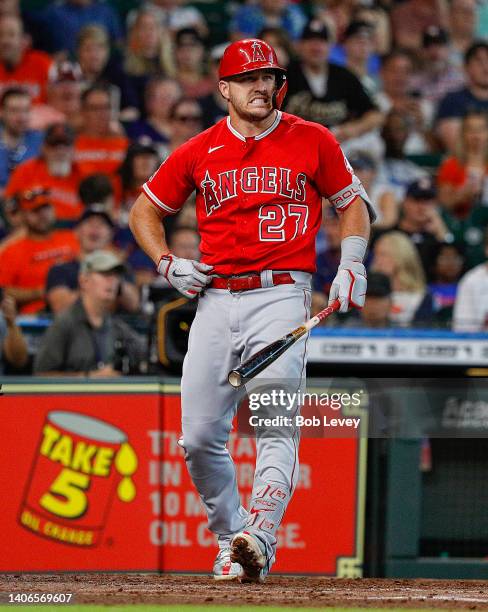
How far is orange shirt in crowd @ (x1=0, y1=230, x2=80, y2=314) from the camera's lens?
9.40 metres

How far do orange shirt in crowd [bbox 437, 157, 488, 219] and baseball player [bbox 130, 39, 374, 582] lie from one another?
574 cm

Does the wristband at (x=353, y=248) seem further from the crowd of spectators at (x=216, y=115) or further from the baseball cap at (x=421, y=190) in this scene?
the baseball cap at (x=421, y=190)

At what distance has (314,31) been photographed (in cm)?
1048

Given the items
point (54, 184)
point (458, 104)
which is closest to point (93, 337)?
point (54, 184)

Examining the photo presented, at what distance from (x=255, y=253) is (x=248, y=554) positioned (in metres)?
1.22

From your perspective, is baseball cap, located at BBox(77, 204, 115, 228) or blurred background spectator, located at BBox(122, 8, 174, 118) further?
blurred background spectator, located at BBox(122, 8, 174, 118)

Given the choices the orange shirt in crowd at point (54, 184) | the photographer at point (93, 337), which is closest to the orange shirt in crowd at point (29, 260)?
the orange shirt in crowd at point (54, 184)

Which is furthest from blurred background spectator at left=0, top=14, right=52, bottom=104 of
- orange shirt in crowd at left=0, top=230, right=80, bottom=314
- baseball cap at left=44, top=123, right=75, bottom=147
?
orange shirt in crowd at left=0, top=230, right=80, bottom=314

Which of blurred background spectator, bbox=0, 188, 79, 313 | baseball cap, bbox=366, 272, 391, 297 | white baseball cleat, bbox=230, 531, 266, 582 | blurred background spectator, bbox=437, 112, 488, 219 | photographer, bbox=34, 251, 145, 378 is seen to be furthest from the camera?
blurred background spectator, bbox=437, 112, 488, 219

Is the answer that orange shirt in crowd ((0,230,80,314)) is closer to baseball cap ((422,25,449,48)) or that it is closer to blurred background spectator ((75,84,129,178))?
blurred background spectator ((75,84,129,178))

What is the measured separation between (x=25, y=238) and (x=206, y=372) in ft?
16.7

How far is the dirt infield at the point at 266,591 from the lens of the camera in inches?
159

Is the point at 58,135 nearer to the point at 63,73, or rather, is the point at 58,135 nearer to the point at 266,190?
the point at 63,73

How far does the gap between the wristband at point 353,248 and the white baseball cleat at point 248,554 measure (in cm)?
120
